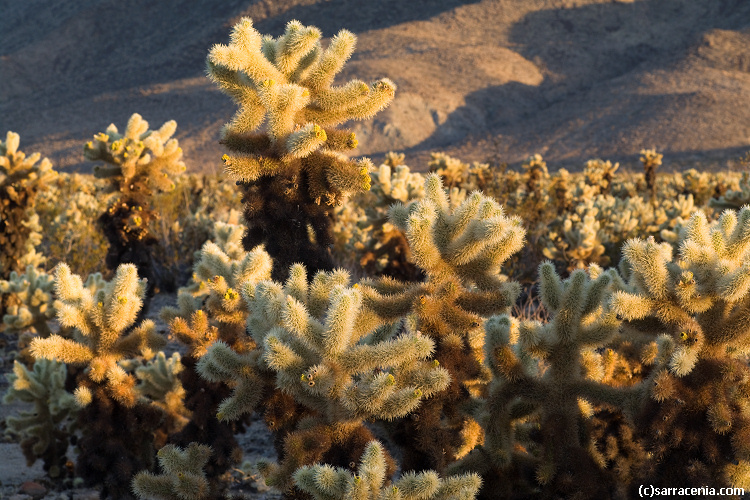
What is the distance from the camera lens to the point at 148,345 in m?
4.77

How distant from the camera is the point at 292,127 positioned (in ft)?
14.5

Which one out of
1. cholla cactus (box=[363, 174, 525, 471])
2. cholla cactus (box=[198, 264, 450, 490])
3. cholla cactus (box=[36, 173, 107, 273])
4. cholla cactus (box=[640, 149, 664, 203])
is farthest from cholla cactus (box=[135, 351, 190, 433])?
cholla cactus (box=[640, 149, 664, 203])

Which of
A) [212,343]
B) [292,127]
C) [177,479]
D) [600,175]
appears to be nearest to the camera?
[177,479]

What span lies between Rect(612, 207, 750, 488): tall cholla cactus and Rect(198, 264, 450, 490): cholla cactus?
1082 millimetres

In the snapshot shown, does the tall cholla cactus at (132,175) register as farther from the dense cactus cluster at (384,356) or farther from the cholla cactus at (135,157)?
the dense cactus cluster at (384,356)

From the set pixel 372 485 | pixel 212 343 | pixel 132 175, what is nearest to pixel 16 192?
pixel 132 175

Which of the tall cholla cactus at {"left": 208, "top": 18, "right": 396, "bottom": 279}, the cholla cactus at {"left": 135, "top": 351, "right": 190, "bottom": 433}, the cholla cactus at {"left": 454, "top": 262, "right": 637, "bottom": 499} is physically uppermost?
the tall cholla cactus at {"left": 208, "top": 18, "right": 396, "bottom": 279}

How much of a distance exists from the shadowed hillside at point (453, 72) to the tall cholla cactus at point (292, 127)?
3564 cm

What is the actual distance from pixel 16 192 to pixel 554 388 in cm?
695

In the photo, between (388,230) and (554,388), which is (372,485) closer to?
(554,388)

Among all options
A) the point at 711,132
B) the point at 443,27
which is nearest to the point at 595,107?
the point at 711,132

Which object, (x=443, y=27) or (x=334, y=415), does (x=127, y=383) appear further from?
(x=443, y=27)

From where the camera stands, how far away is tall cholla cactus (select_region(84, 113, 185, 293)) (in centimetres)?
731

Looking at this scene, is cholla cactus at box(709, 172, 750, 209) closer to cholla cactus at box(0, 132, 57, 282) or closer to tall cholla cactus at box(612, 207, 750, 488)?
tall cholla cactus at box(612, 207, 750, 488)
